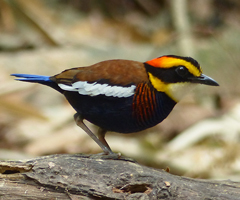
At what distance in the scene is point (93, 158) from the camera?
2586 mm

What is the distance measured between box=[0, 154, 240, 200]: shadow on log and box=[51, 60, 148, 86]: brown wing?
0.58 metres

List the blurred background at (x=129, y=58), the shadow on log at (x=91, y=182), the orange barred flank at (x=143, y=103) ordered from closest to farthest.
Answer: the shadow on log at (x=91, y=182), the orange barred flank at (x=143, y=103), the blurred background at (x=129, y=58)

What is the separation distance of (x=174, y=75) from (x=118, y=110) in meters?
0.48

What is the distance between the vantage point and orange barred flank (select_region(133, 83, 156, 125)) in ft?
8.31

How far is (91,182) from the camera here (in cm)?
235

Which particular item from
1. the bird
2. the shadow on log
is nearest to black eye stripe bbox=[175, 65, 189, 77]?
the bird

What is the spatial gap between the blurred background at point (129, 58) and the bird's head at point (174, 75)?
200 cm

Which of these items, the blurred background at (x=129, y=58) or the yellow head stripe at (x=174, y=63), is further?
the blurred background at (x=129, y=58)

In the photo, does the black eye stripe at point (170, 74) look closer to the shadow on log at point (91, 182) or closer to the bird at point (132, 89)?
the bird at point (132, 89)

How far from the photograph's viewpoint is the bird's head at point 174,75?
8.43 feet

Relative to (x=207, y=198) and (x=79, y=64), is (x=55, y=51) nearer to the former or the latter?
(x=79, y=64)

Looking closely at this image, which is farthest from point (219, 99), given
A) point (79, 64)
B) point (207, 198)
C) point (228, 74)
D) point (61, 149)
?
point (207, 198)

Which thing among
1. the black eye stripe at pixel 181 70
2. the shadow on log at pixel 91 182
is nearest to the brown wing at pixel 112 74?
the black eye stripe at pixel 181 70

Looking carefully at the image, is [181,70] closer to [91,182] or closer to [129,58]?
[91,182]
